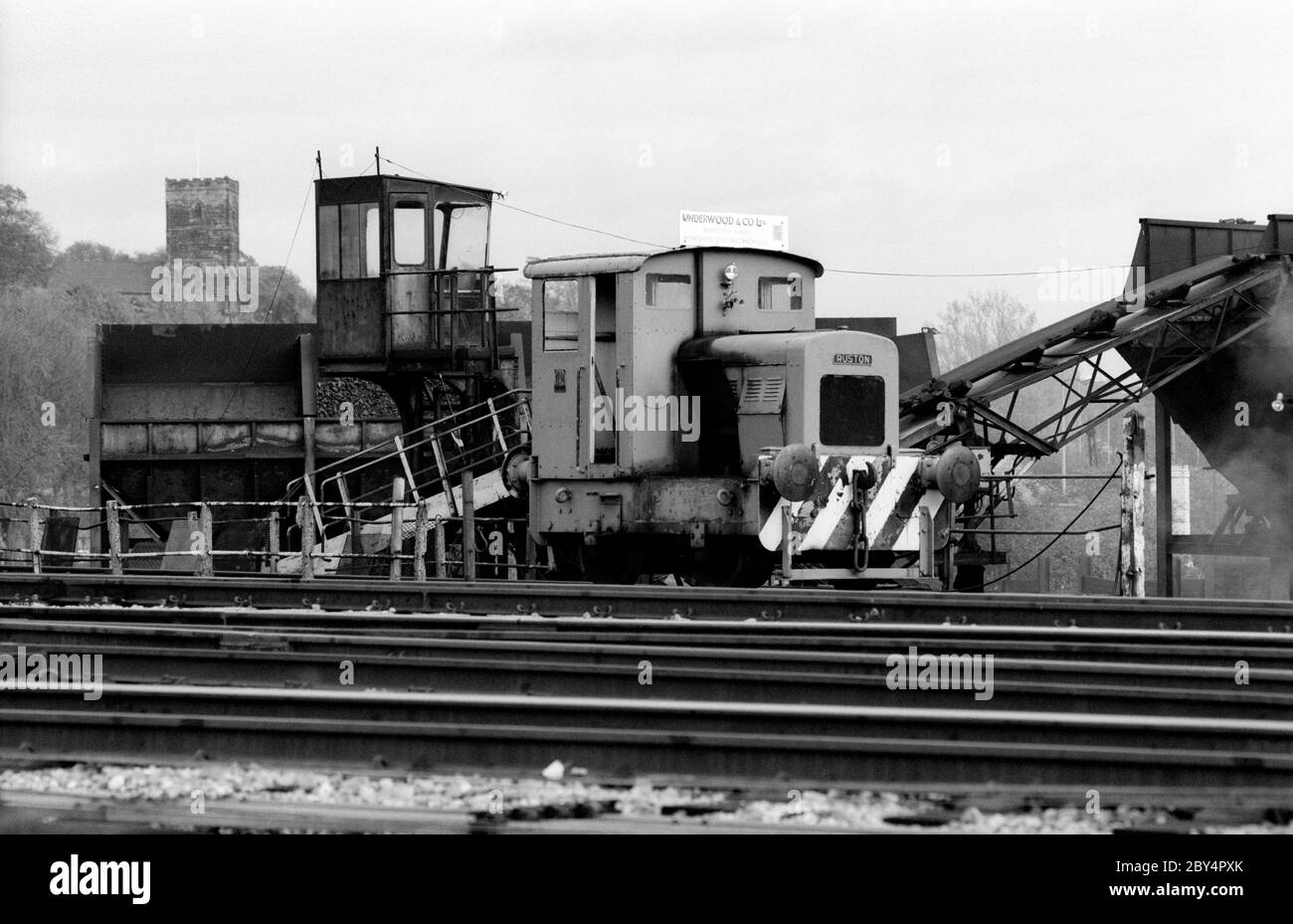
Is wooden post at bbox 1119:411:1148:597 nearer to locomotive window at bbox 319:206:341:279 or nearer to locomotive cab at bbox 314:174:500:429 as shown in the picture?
locomotive cab at bbox 314:174:500:429

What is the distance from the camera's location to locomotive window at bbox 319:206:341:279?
22.6 metres

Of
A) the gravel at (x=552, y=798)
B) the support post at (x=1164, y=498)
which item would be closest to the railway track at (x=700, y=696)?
the gravel at (x=552, y=798)

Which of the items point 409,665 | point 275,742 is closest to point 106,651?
point 409,665

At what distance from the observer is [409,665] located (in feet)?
28.9

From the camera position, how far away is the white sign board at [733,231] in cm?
1564

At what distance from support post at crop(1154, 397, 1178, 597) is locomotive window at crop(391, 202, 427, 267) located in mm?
11760

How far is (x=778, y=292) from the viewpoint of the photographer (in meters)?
16.0

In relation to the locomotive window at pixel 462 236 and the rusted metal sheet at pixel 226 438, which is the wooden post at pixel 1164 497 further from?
the rusted metal sheet at pixel 226 438

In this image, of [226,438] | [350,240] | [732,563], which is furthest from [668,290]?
[226,438]

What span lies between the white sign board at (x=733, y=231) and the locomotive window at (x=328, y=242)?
336 inches

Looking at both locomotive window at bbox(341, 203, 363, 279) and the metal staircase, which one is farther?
locomotive window at bbox(341, 203, 363, 279)

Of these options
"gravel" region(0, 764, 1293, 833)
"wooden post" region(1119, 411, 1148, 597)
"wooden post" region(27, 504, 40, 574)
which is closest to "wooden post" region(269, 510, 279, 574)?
"wooden post" region(27, 504, 40, 574)

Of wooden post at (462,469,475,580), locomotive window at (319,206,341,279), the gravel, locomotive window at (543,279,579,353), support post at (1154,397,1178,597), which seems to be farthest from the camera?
support post at (1154,397,1178,597)

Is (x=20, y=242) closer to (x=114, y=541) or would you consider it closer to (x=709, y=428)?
(x=114, y=541)
